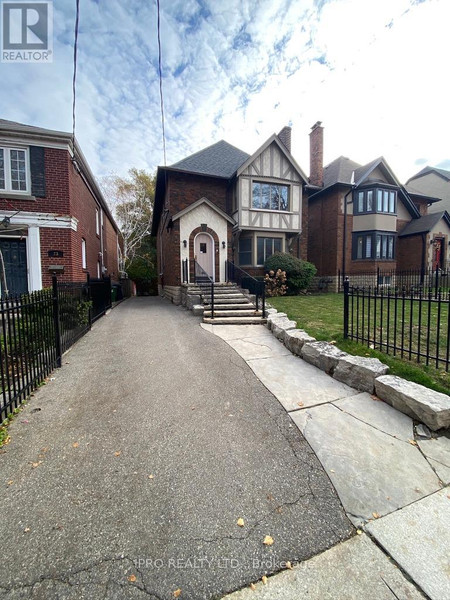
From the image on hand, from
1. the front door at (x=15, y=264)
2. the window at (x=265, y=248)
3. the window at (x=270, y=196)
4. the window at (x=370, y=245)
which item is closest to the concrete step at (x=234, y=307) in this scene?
the front door at (x=15, y=264)

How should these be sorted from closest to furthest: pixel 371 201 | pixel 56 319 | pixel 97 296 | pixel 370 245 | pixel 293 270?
pixel 56 319 → pixel 97 296 → pixel 293 270 → pixel 371 201 → pixel 370 245

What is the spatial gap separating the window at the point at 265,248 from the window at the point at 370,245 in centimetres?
611

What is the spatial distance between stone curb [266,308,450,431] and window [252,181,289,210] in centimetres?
1096

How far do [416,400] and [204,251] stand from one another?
11389mm

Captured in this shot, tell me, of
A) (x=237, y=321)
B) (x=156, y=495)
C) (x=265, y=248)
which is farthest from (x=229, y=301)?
(x=156, y=495)

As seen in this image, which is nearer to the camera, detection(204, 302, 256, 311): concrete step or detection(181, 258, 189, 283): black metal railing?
detection(204, 302, 256, 311): concrete step

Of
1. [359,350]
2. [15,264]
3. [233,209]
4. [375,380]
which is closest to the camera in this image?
[375,380]

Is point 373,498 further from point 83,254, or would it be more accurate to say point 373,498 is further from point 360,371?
point 83,254

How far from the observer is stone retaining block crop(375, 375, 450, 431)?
9.36 ft

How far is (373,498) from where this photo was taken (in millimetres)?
2100

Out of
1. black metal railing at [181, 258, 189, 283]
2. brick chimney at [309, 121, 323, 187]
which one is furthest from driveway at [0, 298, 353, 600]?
brick chimney at [309, 121, 323, 187]

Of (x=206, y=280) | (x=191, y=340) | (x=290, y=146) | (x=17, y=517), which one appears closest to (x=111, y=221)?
(x=206, y=280)

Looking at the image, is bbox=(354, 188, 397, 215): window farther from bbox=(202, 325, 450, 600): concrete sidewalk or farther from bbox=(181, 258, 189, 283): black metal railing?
bbox=(202, 325, 450, 600): concrete sidewalk

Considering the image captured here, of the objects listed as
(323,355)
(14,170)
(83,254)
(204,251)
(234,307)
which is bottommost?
(323,355)
